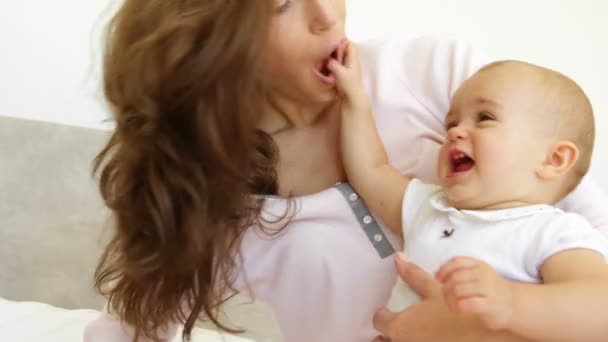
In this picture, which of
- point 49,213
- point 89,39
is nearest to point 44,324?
point 49,213

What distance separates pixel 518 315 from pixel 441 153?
0.79ft

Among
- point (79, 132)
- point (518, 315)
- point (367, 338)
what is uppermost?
point (518, 315)

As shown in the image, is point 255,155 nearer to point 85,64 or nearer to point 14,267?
point 14,267

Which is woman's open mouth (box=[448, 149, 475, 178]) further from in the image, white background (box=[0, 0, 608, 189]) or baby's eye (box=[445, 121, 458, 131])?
white background (box=[0, 0, 608, 189])

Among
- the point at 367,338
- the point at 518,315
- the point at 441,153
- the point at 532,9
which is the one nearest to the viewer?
the point at 518,315

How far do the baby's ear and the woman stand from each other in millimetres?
104

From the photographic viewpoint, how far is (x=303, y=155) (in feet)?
3.32

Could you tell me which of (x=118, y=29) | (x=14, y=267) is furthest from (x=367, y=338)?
(x=14, y=267)

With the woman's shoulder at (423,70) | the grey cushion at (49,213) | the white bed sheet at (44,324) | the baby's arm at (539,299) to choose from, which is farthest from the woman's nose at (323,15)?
the grey cushion at (49,213)

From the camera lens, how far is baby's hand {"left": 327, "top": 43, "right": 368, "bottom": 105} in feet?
3.07

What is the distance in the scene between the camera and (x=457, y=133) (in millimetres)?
838

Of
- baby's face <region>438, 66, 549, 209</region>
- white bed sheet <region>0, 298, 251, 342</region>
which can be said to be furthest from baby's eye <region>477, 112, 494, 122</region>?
white bed sheet <region>0, 298, 251, 342</region>

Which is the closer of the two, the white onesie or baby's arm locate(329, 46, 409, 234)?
the white onesie

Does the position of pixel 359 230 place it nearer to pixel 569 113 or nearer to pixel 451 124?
pixel 451 124
